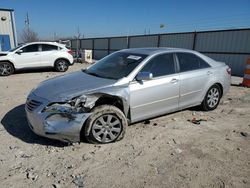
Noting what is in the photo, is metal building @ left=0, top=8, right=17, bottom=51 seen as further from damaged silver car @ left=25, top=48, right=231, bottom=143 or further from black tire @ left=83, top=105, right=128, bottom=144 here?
black tire @ left=83, top=105, right=128, bottom=144

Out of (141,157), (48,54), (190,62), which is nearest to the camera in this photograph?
(141,157)

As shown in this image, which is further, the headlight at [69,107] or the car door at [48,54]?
the car door at [48,54]

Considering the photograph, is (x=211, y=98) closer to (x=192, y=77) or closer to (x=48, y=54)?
(x=192, y=77)

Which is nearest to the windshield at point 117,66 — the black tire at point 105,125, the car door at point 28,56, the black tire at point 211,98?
the black tire at point 105,125

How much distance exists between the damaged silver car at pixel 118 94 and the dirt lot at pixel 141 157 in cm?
29

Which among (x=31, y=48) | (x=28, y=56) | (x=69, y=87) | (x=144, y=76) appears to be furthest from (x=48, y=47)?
(x=144, y=76)

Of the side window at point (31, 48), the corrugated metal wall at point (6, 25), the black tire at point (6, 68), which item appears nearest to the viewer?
the black tire at point (6, 68)

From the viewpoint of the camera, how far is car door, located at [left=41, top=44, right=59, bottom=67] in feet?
37.1

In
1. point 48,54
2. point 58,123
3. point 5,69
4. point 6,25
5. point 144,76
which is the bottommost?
point 5,69

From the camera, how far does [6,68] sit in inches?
413

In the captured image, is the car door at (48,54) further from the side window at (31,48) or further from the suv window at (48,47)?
the side window at (31,48)

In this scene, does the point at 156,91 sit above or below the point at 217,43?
below

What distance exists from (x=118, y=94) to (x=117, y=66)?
912mm

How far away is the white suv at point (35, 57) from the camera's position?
1049 cm
